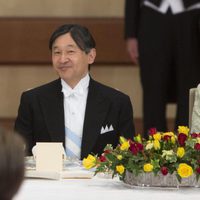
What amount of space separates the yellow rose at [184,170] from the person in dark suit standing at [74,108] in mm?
990

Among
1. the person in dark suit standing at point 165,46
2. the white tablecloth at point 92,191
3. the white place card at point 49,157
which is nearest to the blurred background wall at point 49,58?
the person in dark suit standing at point 165,46

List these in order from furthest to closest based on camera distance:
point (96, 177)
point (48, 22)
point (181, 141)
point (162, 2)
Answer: point (48, 22), point (162, 2), point (96, 177), point (181, 141)

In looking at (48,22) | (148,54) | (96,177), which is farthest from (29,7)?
(96,177)

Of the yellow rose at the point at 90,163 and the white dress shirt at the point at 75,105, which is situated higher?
the white dress shirt at the point at 75,105

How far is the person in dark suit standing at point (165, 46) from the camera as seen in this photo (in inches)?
179

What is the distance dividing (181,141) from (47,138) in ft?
3.65

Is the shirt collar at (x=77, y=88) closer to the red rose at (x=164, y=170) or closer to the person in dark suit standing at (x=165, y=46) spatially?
the red rose at (x=164, y=170)

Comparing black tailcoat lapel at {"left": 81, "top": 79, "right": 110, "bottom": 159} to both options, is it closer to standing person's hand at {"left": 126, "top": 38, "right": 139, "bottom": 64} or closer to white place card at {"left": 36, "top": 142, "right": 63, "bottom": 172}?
white place card at {"left": 36, "top": 142, "right": 63, "bottom": 172}

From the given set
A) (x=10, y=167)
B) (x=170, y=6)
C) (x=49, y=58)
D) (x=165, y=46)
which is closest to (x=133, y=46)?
(x=165, y=46)

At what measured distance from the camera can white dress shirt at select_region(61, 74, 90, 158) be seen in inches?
122

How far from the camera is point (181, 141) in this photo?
2.15 m

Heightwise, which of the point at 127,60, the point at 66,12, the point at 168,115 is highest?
the point at 66,12

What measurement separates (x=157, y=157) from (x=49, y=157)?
0.45 meters

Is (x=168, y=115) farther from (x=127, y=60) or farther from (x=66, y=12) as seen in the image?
(x=66, y=12)
